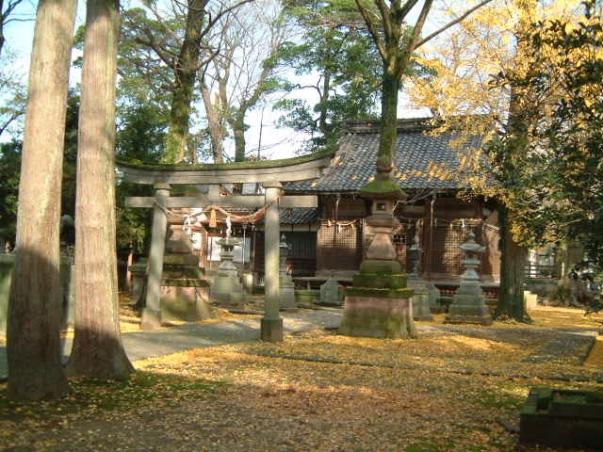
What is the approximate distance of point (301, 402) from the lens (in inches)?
255

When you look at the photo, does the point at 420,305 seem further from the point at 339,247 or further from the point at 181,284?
the point at 339,247

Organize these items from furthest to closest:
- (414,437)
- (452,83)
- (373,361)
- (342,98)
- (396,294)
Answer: (342,98), (452,83), (396,294), (373,361), (414,437)

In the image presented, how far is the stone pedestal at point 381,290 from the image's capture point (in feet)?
40.2

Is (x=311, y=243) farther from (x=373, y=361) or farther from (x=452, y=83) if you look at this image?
(x=373, y=361)

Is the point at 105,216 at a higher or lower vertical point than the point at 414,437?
higher

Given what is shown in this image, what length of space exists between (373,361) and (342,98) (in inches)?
965

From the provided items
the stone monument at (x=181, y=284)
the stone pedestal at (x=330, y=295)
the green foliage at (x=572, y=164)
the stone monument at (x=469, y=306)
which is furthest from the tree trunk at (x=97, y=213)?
the stone pedestal at (x=330, y=295)

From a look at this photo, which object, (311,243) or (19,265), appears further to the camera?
(311,243)

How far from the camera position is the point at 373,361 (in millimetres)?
9258

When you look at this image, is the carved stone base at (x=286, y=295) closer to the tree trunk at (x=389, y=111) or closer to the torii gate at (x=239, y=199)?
the torii gate at (x=239, y=199)

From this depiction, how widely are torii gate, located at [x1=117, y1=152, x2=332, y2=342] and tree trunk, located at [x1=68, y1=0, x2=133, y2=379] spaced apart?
453 centimetres

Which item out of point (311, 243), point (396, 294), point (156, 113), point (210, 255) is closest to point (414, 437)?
point (396, 294)

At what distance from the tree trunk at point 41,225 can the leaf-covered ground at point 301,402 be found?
31 centimetres

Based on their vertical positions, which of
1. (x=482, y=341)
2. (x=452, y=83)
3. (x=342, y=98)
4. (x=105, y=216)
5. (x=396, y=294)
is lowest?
(x=482, y=341)
